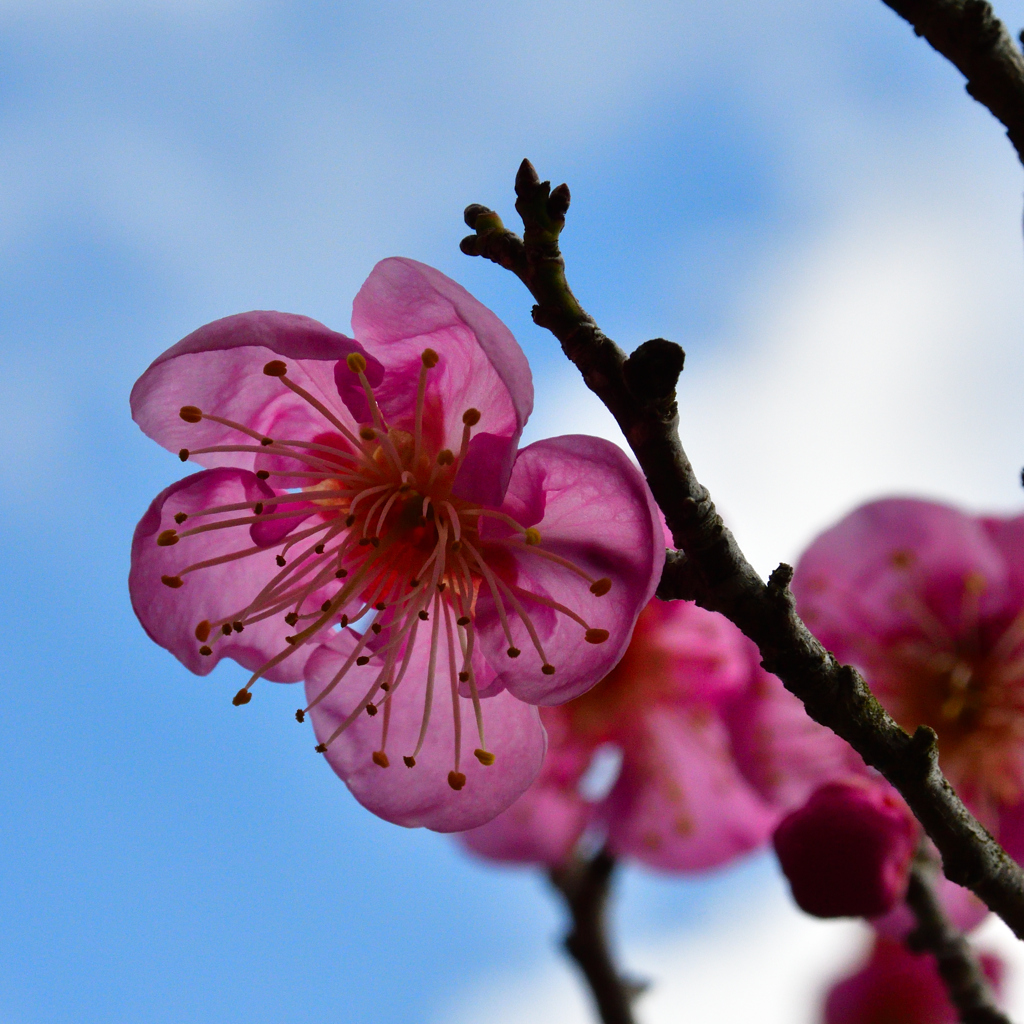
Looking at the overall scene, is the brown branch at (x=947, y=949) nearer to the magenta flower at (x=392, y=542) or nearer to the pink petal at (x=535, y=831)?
the magenta flower at (x=392, y=542)

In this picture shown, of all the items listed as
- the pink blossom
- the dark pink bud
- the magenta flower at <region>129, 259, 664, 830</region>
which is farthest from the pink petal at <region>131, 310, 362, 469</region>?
the pink blossom

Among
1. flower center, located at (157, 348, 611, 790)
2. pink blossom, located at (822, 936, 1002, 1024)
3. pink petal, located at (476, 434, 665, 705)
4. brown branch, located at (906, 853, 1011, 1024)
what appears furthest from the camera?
pink blossom, located at (822, 936, 1002, 1024)

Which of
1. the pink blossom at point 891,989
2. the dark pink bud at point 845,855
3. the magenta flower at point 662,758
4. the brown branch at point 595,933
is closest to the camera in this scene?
the dark pink bud at point 845,855

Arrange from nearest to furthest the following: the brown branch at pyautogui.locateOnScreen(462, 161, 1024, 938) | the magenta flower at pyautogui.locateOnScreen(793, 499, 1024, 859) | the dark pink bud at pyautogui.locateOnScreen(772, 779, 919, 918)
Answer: the brown branch at pyautogui.locateOnScreen(462, 161, 1024, 938) < the dark pink bud at pyautogui.locateOnScreen(772, 779, 919, 918) < the magenta flower at pyautogui.locateOnScreen(793, 499, 1024, 859)

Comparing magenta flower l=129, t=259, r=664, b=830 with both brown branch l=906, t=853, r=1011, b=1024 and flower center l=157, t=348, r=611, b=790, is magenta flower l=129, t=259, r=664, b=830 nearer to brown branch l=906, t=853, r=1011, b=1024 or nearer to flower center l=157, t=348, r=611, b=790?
flower center l=157, t=348, r=611, b=790

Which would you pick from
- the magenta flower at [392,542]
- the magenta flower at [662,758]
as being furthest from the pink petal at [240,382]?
the magenta flower at [662,758]

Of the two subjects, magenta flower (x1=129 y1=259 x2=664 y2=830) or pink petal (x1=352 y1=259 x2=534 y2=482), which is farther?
magenta flower (x1=129 y1=259 x2=664 y2=830)
